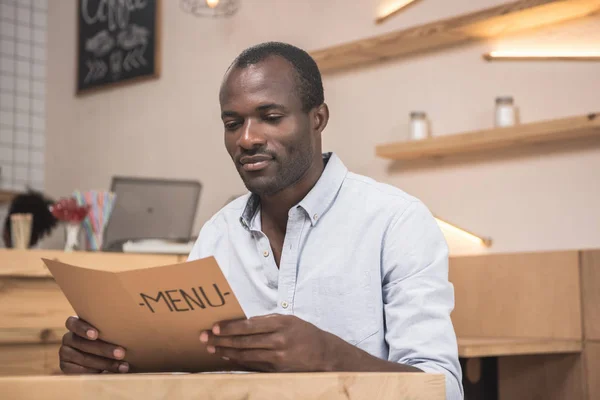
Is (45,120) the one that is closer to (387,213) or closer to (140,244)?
(140,244)

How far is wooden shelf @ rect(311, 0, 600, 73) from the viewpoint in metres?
2.54

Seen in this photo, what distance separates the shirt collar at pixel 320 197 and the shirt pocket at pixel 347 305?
12 centimetres

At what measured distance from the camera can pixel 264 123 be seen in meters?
1.38

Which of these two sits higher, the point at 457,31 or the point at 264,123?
the point at 457,31

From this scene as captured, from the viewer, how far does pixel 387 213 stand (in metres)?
1.40

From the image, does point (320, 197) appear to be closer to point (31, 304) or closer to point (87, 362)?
point (87, 362)

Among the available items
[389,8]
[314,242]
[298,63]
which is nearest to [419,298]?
[314,242]

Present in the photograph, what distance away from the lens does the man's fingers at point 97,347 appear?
1119mm

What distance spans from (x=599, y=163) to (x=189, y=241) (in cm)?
143

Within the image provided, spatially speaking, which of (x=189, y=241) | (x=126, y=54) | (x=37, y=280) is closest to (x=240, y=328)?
(x=37, y=280)

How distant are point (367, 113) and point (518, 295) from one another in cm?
98

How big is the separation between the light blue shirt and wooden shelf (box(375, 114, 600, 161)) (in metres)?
1.22

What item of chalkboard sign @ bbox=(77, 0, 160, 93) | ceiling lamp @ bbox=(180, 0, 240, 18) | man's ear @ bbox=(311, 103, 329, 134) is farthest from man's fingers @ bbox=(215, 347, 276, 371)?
chalkboard sign @ bbox=(77, 0, 160, 93)

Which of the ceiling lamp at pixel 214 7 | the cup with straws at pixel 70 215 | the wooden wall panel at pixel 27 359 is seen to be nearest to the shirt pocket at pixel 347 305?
the wooden wall panel at pixel 27 359
